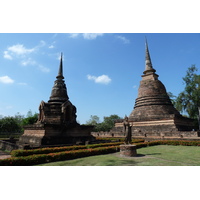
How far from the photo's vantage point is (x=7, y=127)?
44.1 metres

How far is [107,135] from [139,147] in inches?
572

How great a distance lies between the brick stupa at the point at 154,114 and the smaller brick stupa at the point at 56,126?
35.2ft

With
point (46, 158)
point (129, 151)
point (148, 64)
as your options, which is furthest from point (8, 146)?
point (148, 64)

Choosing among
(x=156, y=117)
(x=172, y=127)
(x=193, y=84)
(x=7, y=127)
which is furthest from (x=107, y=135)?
(x=7, y=127)

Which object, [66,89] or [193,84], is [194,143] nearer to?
[193,84]

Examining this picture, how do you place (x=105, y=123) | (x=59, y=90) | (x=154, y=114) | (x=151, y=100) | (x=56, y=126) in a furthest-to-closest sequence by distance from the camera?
(x=105, y=123) → (x=151, y=100) → (x=154, y=114) → (x=59, y=90) → (x=56, y=126)

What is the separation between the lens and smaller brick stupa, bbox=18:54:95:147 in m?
15.9

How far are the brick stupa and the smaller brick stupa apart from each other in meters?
10.7

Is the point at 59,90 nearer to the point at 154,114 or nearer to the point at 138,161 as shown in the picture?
the point at 138,161

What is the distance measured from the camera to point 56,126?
54.2ft

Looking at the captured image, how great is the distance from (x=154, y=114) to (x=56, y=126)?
689 inches

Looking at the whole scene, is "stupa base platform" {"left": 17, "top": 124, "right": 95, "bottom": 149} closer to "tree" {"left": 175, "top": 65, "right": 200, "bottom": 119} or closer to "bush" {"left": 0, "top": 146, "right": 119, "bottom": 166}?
"bush" {"left": 0, "top": 146, "right": 119, "bottom": 166}

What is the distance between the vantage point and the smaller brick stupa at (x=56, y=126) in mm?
15852

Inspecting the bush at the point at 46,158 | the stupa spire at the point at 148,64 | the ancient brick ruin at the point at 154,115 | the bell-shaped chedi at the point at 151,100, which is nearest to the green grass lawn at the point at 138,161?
the bush at the point at 46,158
